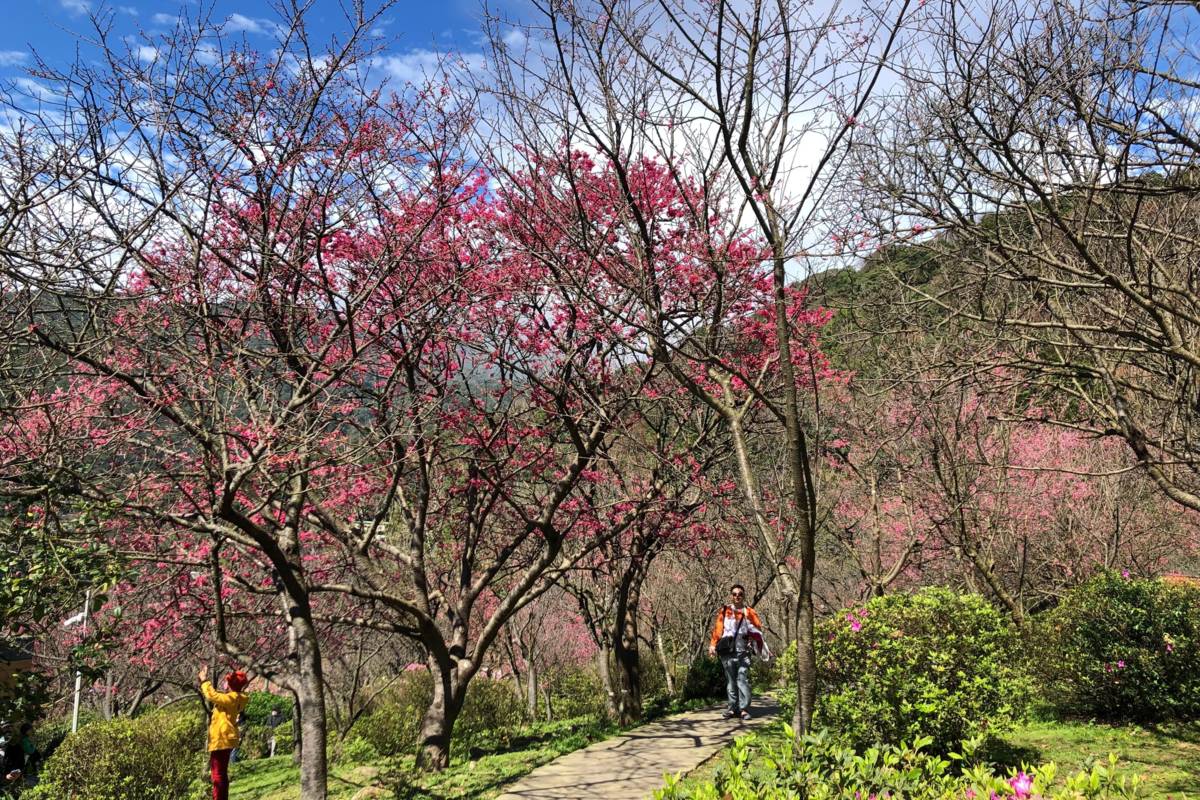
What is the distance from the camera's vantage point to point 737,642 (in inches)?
350

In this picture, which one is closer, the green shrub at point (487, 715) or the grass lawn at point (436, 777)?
the grass lawn at point (436, 777)

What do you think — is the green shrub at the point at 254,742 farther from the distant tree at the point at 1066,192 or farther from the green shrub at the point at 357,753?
the distant tree at the point at 1066,192

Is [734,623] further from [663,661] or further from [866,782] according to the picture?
[663,661]

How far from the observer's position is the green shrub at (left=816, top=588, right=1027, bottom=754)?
5.85 meters

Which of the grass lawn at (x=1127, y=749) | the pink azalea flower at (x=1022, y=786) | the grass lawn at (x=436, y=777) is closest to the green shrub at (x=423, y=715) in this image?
the grass lawn at (x=436, y=777)

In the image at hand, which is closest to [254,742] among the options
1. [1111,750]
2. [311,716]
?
[311,716]

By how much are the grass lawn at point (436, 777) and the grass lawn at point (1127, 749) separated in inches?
175

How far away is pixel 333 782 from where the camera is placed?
8758mm

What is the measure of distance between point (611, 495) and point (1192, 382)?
311 inches

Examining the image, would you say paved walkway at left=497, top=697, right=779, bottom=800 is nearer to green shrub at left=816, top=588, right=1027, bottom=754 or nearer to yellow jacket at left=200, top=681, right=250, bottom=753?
green shrub at left=816, top=588, right=1027, bottom=754

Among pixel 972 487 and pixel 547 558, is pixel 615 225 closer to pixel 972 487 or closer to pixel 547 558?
pixel 547 558

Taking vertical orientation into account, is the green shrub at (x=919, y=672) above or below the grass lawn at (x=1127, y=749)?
above

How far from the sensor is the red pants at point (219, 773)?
7.02 m

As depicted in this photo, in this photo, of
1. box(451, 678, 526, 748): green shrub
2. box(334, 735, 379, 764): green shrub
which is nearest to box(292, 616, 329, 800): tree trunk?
box(334, 735, 379, 764): green shrub
